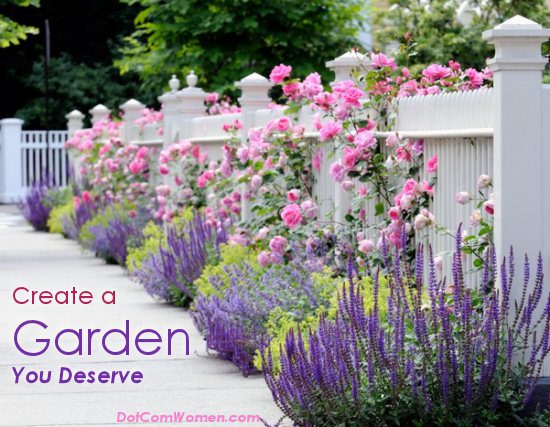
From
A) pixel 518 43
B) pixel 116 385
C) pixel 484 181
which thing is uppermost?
pixel 518 43

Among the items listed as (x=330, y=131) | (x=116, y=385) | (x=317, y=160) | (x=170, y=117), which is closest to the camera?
(x=116, y=385)

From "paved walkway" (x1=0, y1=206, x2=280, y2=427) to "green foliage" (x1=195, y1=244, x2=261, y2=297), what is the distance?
1.04ft

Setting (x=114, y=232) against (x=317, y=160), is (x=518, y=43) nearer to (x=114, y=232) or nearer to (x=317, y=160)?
(x=317, y=160)

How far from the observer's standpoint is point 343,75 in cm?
932

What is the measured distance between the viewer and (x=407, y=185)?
743 cm

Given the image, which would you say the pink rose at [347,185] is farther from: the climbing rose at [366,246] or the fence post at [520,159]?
the fence post at [520,159]

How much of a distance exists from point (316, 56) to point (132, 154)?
15.9 feet

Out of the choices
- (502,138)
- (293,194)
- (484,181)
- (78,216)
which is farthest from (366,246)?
(78,216)

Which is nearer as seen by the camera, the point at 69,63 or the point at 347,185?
the point at 347,185

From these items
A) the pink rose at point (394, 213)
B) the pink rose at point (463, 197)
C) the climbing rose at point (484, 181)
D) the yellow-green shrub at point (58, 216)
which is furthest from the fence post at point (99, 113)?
the climbing rose at point (484, 181)

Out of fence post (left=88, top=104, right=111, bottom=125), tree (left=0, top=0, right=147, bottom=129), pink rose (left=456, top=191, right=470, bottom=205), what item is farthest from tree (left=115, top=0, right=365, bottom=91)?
pink rose (left=456, top=191, right=470, bottom=205)

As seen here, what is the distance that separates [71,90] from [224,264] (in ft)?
86.9

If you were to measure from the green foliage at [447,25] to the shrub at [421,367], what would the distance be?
13.4m

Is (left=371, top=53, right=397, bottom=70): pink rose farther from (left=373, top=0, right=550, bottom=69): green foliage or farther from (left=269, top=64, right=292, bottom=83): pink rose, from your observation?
(left=373, top=0, right=550, bottom=69): green foliage
